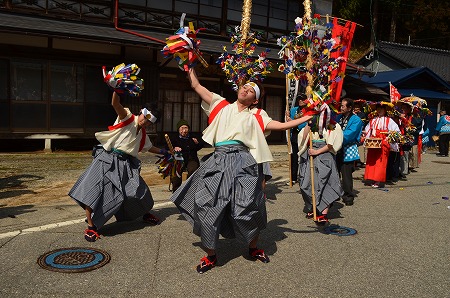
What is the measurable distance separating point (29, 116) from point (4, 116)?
0.68 m

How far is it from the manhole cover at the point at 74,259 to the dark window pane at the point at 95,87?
395 inches

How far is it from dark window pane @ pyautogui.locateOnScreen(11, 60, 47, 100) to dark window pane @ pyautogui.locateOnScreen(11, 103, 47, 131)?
275mm

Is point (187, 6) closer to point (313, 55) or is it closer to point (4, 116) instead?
point (4, 116)

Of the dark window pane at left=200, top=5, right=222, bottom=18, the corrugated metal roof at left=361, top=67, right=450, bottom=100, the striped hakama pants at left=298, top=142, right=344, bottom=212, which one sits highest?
the dark window pane at left=200, top=5, right=222, bottom=18

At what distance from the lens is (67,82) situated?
1376cm

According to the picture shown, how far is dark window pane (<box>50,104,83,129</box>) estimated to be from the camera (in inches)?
535

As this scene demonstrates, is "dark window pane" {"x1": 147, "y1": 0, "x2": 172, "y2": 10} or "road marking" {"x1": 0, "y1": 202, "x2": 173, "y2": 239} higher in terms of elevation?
"dark window pane" {"x1": 147, "y1": 0, "x2": 172, "y2": 10}

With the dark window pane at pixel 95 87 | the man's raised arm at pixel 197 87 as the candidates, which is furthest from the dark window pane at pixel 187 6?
the man's raised arm at pixel 197 87

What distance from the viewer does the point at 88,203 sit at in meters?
5.05

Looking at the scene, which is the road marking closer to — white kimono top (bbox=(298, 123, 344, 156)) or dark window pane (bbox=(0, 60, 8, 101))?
white kimono top (bbox=(298, 123, 344, 156))

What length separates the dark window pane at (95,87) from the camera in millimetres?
14023

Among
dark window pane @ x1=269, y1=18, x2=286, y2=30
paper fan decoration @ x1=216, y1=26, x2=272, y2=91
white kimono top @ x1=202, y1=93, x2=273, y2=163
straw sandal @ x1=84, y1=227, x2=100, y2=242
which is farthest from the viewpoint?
dark window pane @ x1=269, y1=18, x2=286, y2=30

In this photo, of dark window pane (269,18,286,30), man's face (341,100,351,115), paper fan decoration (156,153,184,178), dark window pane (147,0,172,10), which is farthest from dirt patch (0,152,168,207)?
dark window pane (269,18,286,30)

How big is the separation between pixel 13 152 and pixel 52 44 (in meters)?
3.45
